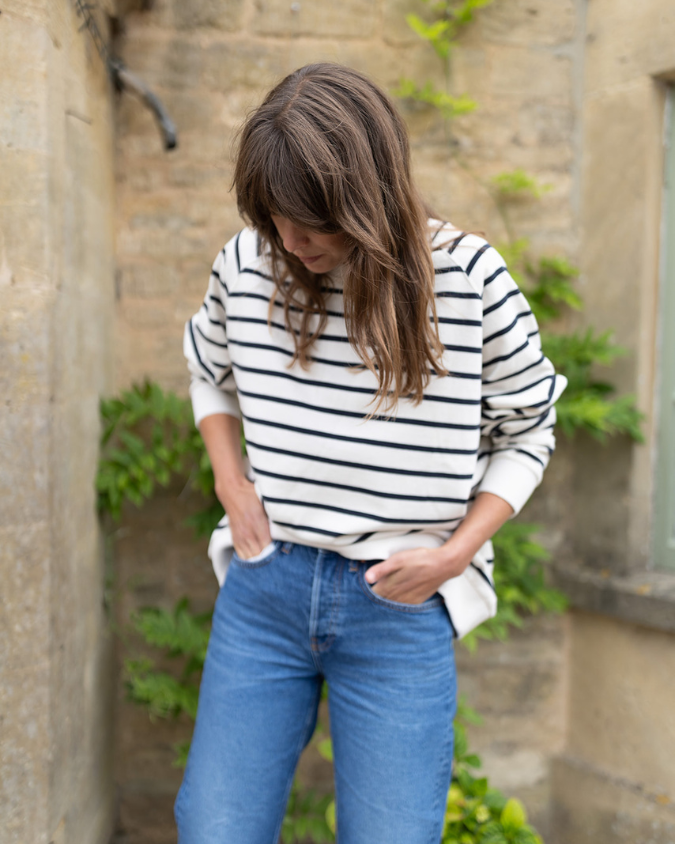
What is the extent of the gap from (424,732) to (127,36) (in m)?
2.60

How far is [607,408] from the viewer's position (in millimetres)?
2488

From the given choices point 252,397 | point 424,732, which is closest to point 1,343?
point 252,397

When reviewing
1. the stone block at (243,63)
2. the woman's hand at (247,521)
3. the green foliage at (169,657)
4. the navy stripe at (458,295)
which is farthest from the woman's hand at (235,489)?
the stone block at (243,63)

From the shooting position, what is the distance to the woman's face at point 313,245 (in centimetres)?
124

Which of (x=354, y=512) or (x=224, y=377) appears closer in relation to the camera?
(x=354, y=512)

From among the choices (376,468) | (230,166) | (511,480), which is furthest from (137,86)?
(511,480)

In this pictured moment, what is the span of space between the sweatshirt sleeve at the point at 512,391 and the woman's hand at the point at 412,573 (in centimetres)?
19

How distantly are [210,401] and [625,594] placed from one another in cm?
180

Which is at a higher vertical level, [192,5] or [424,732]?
[192,5]

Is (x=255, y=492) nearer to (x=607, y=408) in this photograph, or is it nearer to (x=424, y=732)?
(x=424, y=732)

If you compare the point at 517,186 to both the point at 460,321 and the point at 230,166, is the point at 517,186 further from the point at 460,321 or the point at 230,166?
the point at 460,321

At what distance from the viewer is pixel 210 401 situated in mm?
1699

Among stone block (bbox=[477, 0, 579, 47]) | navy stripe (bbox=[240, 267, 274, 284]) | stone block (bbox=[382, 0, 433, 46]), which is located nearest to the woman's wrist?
navy stripe (bbox=[240, 267, 274, 284])

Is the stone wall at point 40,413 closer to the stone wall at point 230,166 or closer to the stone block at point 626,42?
the stone wall at point 230,166
